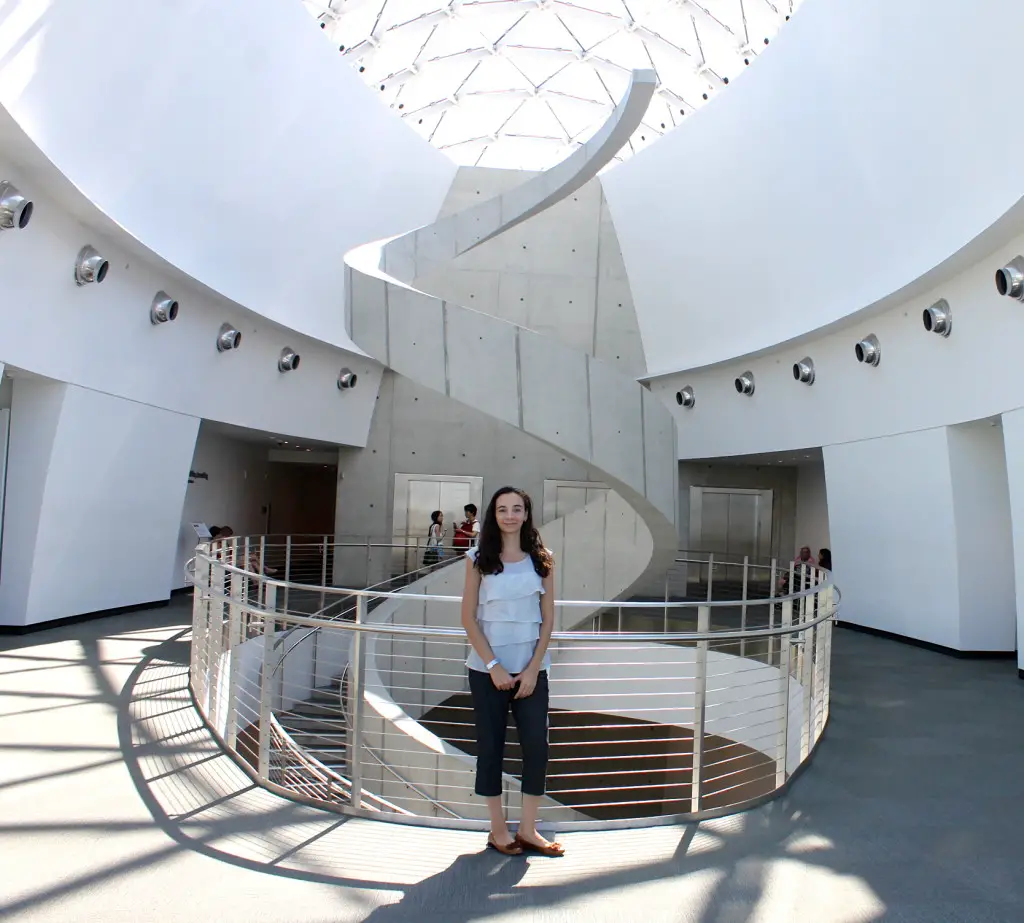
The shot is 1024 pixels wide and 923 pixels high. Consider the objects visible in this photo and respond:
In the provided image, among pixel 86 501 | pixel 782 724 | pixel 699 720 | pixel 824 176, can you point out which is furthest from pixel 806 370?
pixel 86 501

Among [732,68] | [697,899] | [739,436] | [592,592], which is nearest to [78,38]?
[697,899]

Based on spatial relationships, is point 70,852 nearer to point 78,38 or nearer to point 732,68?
point 78,38

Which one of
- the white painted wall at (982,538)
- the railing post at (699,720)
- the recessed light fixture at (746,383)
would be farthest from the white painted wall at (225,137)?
the white painted wall at (982,538)

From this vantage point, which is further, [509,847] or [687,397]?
[687,397]

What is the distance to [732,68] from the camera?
12.4 meters

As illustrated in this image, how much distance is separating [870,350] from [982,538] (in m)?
2.44

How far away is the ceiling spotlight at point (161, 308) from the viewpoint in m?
8.98

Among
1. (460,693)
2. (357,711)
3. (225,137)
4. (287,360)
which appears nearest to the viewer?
(357,711)

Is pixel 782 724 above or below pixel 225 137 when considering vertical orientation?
below

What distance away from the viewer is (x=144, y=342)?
9.18 m

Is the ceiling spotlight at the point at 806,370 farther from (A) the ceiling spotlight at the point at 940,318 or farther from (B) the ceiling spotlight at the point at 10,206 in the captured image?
(B) the ceiling spotlight at the point at 10,206

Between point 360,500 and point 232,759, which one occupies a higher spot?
point 360,500

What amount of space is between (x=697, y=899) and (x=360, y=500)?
12.8m

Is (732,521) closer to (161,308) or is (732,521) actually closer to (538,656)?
(161,308)
